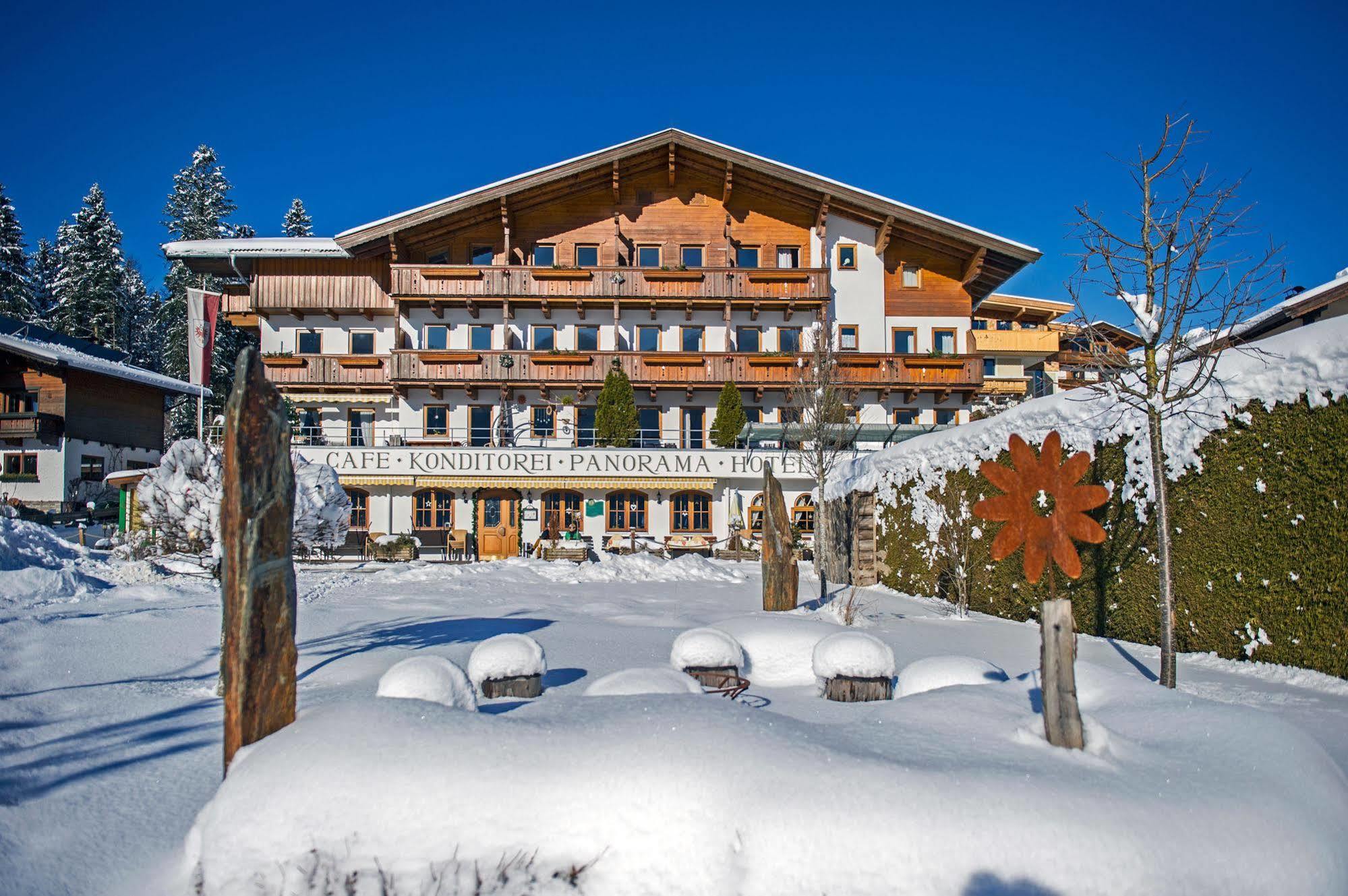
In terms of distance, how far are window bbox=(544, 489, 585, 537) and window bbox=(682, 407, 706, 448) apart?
5.64m

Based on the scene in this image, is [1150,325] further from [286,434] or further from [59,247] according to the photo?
[59,247]

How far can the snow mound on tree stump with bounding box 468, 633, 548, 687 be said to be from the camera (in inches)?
284

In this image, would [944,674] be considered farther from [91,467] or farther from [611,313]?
[91,467]

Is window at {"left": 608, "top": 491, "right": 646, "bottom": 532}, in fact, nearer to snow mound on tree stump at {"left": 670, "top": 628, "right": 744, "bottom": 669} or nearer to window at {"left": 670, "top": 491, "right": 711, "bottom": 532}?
window at {"left": 670, "top": 491, "right": 711, "bottom": 532}

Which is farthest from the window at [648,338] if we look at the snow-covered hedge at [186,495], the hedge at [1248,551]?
the hedge at [1248,551]

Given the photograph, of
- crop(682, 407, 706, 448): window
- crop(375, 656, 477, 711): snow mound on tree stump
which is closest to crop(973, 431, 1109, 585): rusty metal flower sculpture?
crop(375, 656, 477, 711): snow mound on tree stump

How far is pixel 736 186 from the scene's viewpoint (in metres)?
32.4

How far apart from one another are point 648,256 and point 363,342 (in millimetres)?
12195

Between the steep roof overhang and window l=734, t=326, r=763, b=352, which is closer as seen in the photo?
the steep roof overhang

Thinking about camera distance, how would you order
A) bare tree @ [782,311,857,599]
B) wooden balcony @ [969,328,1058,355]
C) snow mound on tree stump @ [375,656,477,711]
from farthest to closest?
wooden balcony @ [969,328,1058,355] → bare tree @ [782,311,857,599] → snow mound on tree stump @ [375,656,477,711]

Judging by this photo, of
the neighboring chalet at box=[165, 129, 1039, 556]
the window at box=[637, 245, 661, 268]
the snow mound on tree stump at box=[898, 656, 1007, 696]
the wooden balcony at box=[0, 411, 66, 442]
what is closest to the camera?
the snow mound on tree stump at box=[898, 656, 1007, 696]

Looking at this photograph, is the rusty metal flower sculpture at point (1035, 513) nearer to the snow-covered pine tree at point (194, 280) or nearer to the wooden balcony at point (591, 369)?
the wooden balcony at point (591, 369)

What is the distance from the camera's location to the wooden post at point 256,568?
15.3 feet

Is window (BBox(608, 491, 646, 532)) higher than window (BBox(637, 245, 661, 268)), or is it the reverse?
window (BBox(637, 245, 661, 268))
